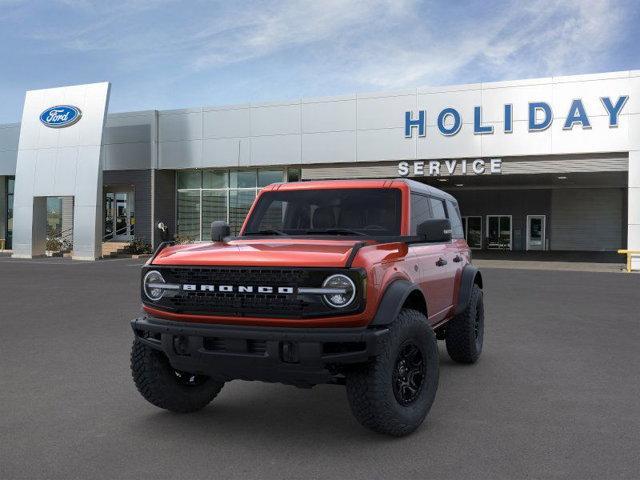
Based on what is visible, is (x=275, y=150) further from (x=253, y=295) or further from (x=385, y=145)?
(x=253, y=295)

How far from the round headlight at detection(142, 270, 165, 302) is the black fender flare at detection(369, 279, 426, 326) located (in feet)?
5.08

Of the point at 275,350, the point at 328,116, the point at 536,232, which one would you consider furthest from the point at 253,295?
the point at 536,232

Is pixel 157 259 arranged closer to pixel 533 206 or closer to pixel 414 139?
pixel 414 139

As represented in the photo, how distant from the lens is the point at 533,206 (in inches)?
1407

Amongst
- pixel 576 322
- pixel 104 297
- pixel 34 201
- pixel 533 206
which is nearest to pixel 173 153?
pixel 34 201

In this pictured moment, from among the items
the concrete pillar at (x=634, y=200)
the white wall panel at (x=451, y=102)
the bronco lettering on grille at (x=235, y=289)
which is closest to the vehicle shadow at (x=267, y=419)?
the bronco lettering on grille at (x=235, y=289)

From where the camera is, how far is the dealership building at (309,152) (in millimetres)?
22250

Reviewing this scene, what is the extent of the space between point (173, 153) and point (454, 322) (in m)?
24.6

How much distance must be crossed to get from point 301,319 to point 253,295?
0.36m

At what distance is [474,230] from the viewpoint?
37.1 meters

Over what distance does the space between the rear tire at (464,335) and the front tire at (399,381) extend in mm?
1930

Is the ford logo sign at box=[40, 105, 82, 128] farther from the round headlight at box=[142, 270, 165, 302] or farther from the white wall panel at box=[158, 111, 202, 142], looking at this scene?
the round headlight at box=[142, 270, 165, 302]

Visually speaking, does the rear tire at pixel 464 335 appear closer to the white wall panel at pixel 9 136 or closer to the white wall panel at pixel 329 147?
the white wall panel at pixel 329 147

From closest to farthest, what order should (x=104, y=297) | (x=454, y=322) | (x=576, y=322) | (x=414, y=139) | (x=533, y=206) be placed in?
(x=454, y=322)
(x=576, y=322)
(x=104, y=297)
(x=414, y=139)
(x=533, y=206)
